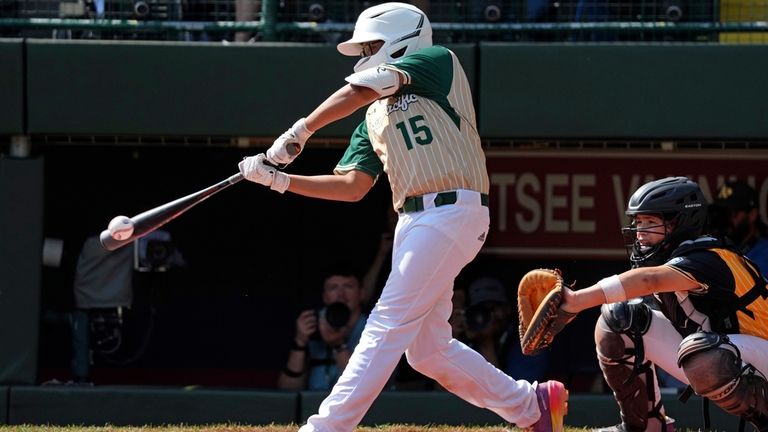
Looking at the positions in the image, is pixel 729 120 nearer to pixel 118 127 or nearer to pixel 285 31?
pixel 285 31

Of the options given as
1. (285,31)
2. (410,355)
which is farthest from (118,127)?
(410,355)

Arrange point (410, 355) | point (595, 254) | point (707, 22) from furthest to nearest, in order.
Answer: point (595, 254), point (707, 22), point (410, 355)

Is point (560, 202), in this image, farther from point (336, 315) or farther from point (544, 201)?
point (336, 315)

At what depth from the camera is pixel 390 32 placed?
4.63 metres

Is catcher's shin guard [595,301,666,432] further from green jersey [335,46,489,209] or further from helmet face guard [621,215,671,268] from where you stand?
green jersey [335,46,489,209]

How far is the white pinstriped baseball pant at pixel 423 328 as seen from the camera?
14.1 feet

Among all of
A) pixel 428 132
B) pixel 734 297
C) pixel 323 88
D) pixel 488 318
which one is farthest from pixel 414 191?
pixel 488 318

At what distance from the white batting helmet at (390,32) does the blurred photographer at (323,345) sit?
2.61 m

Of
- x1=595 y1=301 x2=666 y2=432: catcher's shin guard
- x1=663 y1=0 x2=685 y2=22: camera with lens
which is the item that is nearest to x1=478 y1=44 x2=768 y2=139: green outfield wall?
x1=663 y1=0 x2=685 y2=22: camera with lens

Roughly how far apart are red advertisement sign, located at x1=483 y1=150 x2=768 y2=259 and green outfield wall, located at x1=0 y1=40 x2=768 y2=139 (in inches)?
45.0

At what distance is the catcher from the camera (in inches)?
169

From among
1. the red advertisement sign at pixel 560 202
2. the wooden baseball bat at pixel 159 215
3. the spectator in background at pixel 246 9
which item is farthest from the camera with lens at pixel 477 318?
the wooden baseball bat at pixel 159 215

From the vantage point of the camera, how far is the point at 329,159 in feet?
25.8

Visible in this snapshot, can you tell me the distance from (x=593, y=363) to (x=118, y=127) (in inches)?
122
